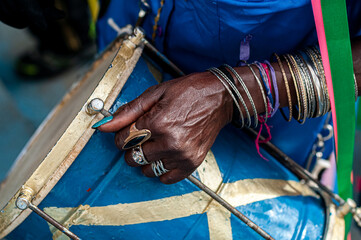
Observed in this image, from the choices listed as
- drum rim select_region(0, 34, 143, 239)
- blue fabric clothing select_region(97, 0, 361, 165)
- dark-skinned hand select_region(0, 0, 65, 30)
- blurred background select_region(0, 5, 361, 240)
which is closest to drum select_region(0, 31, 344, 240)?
drum rim select_region(0, 34, 143, 239)

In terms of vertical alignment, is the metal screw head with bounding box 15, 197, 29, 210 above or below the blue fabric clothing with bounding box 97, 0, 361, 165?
below

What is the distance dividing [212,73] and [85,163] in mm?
394

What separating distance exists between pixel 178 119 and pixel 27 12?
685 millimetres

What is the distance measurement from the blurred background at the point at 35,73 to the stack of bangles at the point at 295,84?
1660 mm

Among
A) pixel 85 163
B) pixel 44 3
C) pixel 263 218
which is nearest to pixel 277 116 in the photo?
pixel 263 218

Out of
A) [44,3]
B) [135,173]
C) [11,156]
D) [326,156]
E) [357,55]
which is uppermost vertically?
[44,3]

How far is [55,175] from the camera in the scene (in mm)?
837

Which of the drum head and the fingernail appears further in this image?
the drum head

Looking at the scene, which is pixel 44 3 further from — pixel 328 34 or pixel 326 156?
pixel 326 156

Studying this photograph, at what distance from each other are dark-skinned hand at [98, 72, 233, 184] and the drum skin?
0.27 ft

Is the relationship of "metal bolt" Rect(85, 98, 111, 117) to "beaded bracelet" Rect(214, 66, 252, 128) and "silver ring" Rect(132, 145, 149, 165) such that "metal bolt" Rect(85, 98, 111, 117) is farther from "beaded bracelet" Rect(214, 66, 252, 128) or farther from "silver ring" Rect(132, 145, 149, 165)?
"beaded bracelet" Rect(214, 66, 252, 128)

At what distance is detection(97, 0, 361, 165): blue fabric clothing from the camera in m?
0.89

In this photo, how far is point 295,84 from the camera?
34.5 inches

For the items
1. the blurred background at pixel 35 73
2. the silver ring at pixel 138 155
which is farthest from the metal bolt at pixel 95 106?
the blurred background at pixel 35 73
